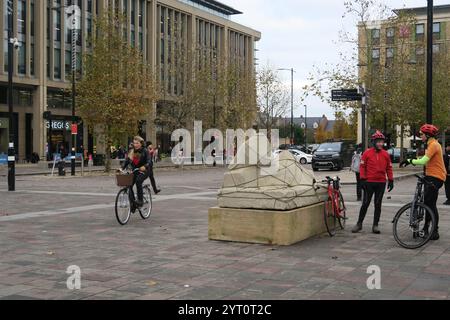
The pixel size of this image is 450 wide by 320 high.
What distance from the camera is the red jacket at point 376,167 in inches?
374

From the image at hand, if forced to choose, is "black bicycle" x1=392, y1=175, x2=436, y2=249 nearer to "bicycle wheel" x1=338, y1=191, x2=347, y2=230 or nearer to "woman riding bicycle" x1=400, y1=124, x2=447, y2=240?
"woman riding bicycle" x1=400, y1=124, x2=447, y2=240

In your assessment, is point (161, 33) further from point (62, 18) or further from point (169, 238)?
point (169, 238)

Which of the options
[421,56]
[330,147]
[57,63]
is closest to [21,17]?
[57,63]

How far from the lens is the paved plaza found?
18.9ft

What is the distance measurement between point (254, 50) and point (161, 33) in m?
24.6

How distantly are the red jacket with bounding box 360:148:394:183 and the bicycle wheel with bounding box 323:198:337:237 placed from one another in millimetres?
727

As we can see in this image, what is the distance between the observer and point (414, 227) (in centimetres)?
845

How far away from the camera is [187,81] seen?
44.5 meters

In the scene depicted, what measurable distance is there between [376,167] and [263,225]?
2283 millimetres

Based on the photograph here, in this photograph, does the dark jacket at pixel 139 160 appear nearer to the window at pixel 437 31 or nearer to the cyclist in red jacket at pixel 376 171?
the cyclist in red jacket at pixel 376 171

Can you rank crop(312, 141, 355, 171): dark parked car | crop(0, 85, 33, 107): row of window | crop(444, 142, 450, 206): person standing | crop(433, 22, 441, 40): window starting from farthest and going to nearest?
crop(433, 22, 441, 40): window → crop(0, 85, 33, 107): row of window → crop(312, 141, 355, 171): dark parked car → crop(444, 142, 450, 206): person standing

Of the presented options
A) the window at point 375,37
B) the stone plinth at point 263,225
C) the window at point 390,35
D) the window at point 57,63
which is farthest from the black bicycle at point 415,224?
the window at point 57,63

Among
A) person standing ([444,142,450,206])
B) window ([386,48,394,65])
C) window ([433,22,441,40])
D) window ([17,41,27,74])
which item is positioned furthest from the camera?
window ([433,22,441,40])

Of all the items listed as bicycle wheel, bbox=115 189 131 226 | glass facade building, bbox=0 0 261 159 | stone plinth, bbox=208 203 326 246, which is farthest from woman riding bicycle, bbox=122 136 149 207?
glass facade building, bbox=0 0 261 159
